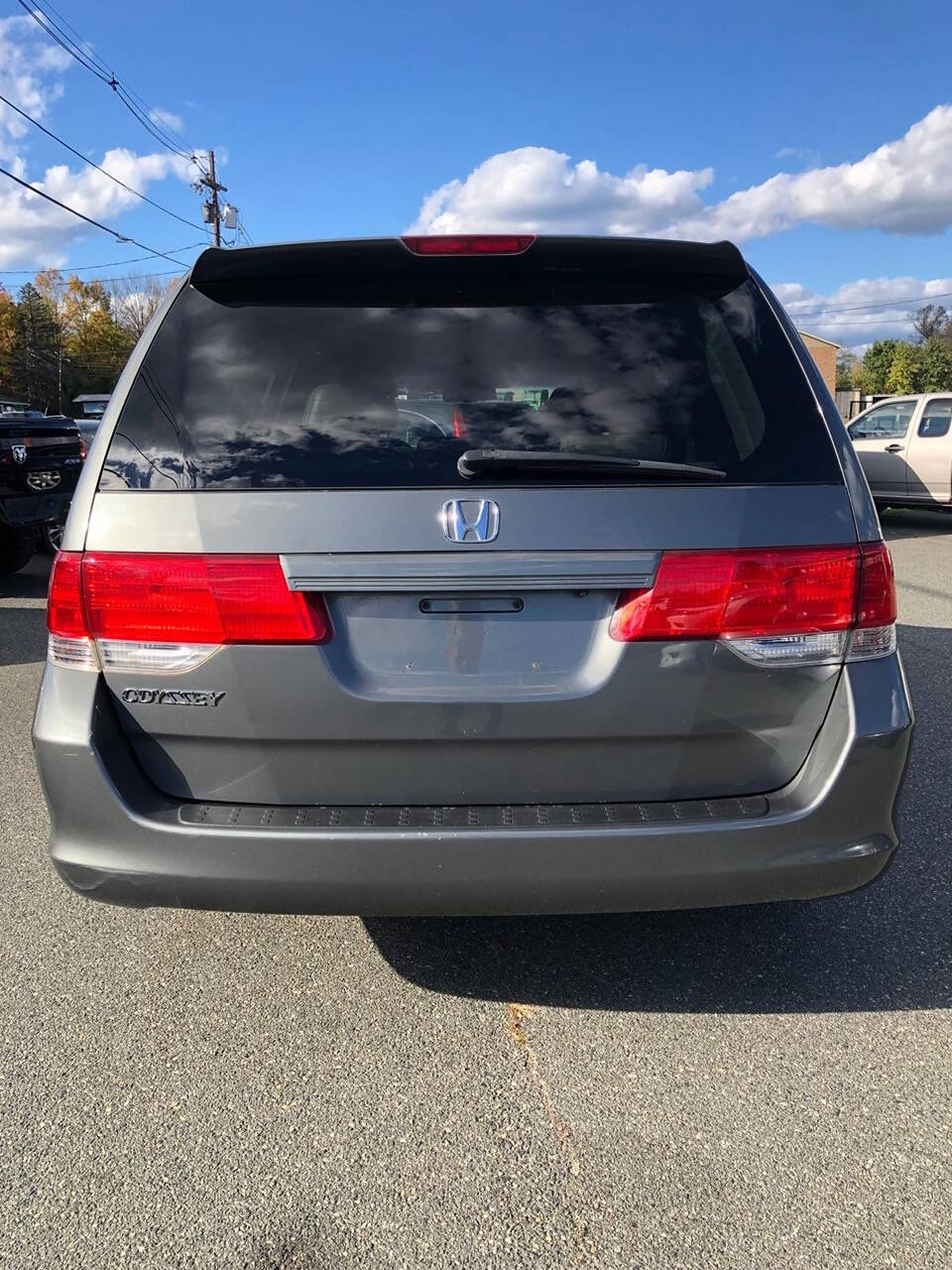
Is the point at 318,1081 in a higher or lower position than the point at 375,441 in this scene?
lower

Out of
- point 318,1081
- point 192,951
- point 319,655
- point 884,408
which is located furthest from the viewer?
point 884,408

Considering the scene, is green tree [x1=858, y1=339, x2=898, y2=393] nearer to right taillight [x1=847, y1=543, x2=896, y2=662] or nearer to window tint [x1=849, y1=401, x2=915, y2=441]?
window tint [x1=849, y1=401, x2=915, y2=441]

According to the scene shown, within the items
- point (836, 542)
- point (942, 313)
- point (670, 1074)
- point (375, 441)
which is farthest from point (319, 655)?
point (942, 313)

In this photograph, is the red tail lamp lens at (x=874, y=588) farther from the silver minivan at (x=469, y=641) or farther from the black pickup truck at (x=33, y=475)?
the black pickup truck at (x=33, y=475)

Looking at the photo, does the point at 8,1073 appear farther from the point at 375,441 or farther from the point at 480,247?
the point at 480,247

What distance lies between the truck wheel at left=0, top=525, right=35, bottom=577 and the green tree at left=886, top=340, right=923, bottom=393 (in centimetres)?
6630

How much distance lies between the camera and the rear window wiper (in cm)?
214

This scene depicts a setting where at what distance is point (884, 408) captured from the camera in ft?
49.0

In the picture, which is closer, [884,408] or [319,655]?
[319,655]

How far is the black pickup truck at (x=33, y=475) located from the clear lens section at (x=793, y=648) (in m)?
7.51

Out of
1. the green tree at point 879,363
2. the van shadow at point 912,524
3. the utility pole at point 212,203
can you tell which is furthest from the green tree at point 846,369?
the van shadow at point 912,524

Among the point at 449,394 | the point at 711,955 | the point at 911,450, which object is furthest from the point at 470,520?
the point at 911,450

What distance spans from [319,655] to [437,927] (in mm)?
1258

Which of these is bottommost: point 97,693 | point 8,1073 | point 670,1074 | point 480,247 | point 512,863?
point 8,1073
